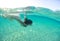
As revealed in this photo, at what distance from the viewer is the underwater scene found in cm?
173

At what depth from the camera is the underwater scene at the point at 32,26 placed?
1.73 m

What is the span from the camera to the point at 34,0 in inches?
71.4

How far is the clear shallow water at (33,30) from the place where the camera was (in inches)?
68.0

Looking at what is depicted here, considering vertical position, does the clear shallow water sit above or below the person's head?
below

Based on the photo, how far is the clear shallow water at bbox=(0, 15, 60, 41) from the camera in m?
1.73

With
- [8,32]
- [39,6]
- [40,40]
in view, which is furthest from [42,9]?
[8,32]

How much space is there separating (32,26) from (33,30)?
55 mm

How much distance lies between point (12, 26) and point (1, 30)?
15 centimetres

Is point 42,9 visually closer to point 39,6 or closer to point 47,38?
point 39,6

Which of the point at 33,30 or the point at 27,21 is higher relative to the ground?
the point at 27,21

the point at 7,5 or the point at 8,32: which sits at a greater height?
the point at 7,5

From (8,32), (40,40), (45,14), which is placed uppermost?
(45,14)

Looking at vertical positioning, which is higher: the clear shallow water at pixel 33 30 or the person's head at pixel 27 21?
the person's head at pixel 27 21

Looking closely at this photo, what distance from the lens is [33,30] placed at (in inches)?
70.1
